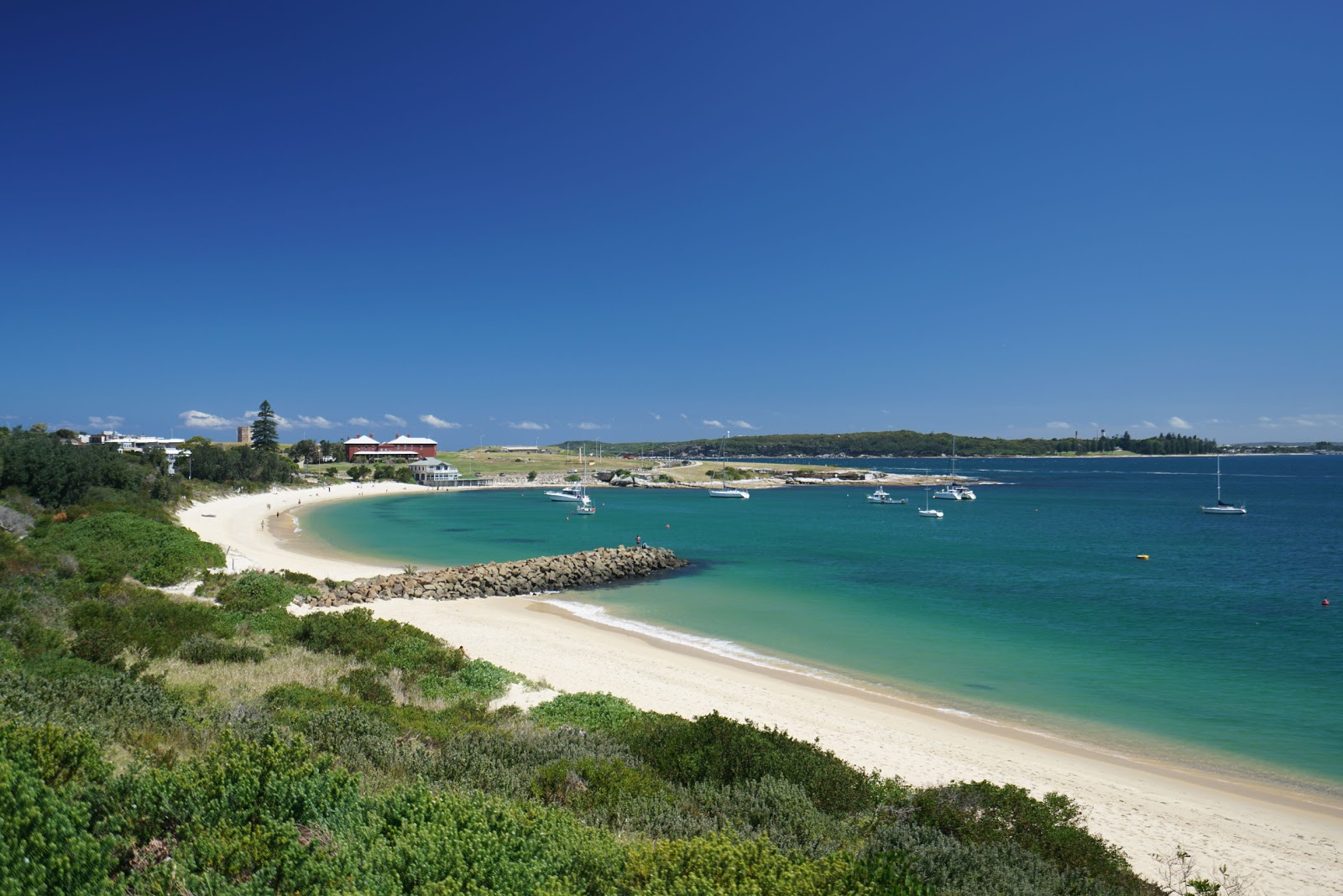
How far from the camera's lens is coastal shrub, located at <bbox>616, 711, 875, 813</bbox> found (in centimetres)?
744

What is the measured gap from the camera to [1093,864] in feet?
19.4

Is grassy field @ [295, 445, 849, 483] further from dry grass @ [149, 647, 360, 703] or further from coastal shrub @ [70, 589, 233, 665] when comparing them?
dry grass @ [149, 647, 360, 703]

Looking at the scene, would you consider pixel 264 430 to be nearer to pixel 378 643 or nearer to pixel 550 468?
pixel 550 468

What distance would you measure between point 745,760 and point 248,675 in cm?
898

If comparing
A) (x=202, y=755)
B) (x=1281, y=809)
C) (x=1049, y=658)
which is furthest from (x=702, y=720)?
(x=1049, y=658)

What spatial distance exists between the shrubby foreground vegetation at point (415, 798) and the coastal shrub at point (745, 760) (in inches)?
1.3

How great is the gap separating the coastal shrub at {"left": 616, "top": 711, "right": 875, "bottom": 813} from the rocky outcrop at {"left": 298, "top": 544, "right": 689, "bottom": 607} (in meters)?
18.4

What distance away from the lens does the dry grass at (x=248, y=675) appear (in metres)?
10.1

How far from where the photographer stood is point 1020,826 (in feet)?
20.8

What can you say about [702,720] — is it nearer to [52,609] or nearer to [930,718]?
[930,718]

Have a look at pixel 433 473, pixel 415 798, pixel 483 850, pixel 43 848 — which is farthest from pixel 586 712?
pixel 433 473

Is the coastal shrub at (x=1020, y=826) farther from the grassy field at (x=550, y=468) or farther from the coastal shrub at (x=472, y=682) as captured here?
the grassy field at (x=550, y=468)

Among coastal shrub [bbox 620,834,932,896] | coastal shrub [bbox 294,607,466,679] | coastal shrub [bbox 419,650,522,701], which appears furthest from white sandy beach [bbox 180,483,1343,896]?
coastal shrub [bbox 620,834,932,896]

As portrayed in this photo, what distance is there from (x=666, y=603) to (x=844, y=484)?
320 feet
